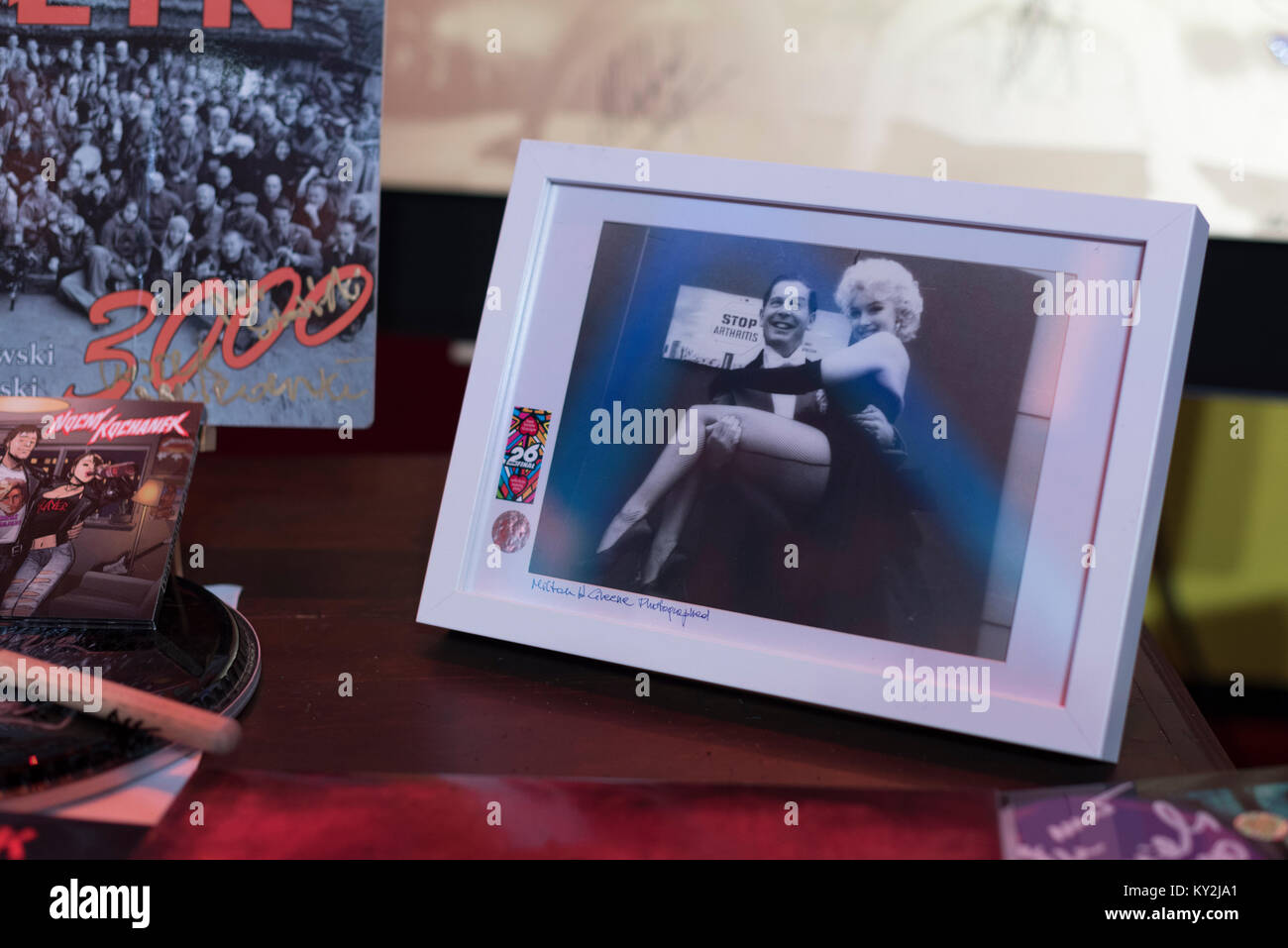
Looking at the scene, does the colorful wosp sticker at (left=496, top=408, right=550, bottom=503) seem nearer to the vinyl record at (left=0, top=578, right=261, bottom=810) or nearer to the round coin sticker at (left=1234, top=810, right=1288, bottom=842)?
the vinyl record at (left=0, top=578, right=261, bottom=810)

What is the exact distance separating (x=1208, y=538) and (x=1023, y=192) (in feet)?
3.87

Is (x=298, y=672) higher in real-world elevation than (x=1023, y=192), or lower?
lower

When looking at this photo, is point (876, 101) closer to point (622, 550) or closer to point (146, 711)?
point (622, 550)

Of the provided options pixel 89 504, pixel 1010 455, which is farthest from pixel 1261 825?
pixel 89 504

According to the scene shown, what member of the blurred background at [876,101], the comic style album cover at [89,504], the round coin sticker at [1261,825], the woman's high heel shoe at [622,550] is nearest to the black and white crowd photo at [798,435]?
the woman's high heel shoe at [622,550]

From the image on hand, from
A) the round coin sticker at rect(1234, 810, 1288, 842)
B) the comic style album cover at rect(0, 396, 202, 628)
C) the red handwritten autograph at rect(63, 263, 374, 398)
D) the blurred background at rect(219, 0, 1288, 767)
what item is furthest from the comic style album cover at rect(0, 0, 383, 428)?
the round coin sticker at rect(1234, 810, 1288, 842)

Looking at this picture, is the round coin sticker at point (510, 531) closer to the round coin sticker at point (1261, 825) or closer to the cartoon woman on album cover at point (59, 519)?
the cartoon woman on album cover at point (59, 519)

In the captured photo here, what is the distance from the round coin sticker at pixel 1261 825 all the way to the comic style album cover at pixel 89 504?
0.69 metres

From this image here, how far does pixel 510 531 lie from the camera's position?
0.72m

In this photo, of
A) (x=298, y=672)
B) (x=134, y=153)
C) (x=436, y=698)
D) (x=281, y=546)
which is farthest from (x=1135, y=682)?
(x=134, y=153)

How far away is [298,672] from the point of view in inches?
27.9

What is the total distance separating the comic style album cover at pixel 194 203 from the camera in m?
0.87

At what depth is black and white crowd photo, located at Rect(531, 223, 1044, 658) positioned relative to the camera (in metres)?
0.64
